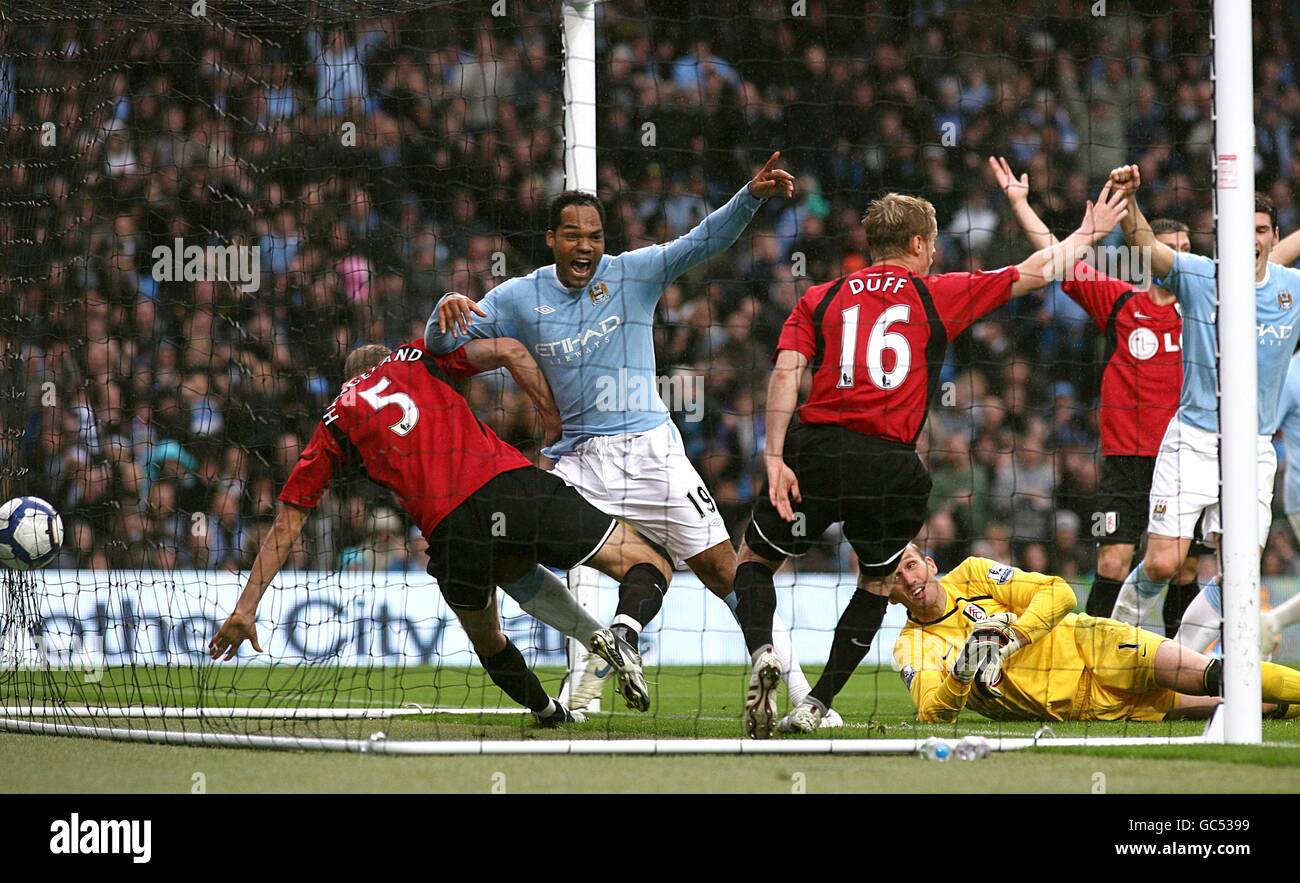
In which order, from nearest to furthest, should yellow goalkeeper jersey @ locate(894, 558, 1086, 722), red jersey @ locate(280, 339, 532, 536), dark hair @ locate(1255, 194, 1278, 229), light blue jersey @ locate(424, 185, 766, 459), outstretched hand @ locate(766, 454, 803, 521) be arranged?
outstretched hand @ locate(766, 454, 803, 521), red jersey @ locate(280, 339, 532, 536), yellow goalkeeper jersey @ locate(894, 558, 1086, 722), light blue jersey @ locate(424, 185, 766, 459), dark hair @ locate(1255, 194, 1278, 229)

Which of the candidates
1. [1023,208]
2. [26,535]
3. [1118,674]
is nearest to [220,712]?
[26,535]

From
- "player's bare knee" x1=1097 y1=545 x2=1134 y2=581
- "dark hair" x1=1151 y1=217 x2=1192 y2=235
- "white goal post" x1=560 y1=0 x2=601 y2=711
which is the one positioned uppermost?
"white goal post" x1=560 y1=0 x2=601 y2=711

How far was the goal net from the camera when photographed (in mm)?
8602

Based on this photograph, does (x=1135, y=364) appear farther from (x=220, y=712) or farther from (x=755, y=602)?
(x=220, y=712)

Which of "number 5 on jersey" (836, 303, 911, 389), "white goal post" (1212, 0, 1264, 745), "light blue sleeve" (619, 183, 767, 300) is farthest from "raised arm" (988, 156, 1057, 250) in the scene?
"light blue sleeve" (619, 183, 767, 300)

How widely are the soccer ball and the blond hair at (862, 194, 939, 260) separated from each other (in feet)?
11.9

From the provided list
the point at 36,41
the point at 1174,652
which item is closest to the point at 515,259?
the point at 36,41

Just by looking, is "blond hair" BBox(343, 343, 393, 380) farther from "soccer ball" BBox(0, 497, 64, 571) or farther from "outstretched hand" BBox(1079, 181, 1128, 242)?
"outstretched hand" BBox(1079, 181, 1128, 242)

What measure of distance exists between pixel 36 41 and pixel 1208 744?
7.36 m

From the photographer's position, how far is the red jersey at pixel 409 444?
18.3 ft

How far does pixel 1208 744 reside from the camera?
5.06m

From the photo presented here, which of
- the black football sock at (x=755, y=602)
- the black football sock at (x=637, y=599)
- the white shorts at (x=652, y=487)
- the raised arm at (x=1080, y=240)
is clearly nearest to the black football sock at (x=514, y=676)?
the black football sock at (x=637, y=599)

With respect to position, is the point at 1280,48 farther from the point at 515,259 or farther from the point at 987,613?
the point at 987,613

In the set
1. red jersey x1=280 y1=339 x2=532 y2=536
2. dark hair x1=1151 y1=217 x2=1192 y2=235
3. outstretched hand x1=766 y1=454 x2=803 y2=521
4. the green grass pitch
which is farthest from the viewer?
dark hair x1=1151 y1=217 x2=1192 y2=235
